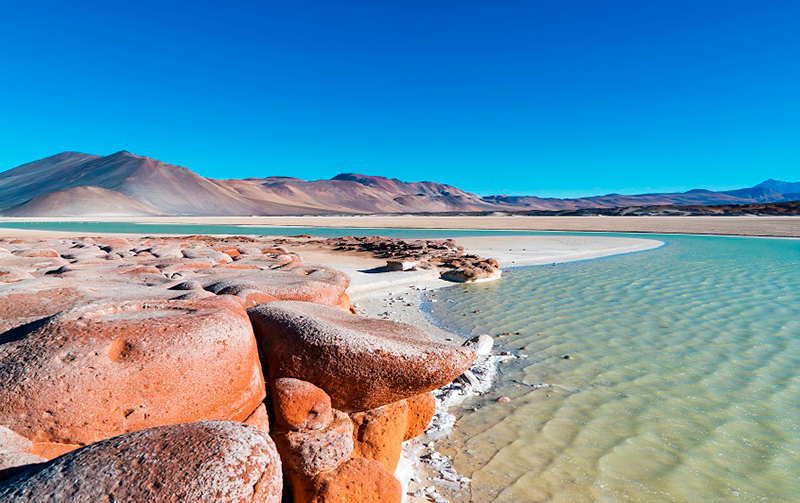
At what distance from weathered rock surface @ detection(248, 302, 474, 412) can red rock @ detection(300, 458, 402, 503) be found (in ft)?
1.18

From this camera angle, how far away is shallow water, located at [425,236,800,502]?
3.24 meters

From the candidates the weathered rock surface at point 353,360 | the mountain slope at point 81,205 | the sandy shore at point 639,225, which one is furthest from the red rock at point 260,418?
the mountain slope at point 81,205

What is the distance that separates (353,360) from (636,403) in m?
3.13

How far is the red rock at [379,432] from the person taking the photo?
113 inches

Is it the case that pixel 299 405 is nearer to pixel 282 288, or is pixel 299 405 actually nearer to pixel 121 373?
pixel 121 373

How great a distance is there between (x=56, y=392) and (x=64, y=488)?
1.99 ft

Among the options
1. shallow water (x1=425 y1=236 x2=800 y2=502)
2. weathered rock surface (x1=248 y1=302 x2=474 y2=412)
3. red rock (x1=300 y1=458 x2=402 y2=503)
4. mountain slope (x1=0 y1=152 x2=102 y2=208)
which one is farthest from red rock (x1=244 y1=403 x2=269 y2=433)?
mountain slope (x1=0 y1=152 x2=102 y2=208)

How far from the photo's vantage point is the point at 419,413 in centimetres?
347

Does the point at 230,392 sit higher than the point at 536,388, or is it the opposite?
the point at 230,392

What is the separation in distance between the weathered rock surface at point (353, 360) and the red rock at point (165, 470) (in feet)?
2.53

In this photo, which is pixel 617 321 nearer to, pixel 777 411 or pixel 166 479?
pixel 777 411

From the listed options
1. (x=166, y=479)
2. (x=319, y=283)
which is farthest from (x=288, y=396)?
(x=319, y=283)

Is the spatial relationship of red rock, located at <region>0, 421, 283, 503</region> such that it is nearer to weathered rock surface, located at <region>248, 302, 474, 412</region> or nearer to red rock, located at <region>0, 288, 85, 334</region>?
weathered rock surface, located at <region>248, 302, 474, 412</region>

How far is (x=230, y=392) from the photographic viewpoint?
236 cm
